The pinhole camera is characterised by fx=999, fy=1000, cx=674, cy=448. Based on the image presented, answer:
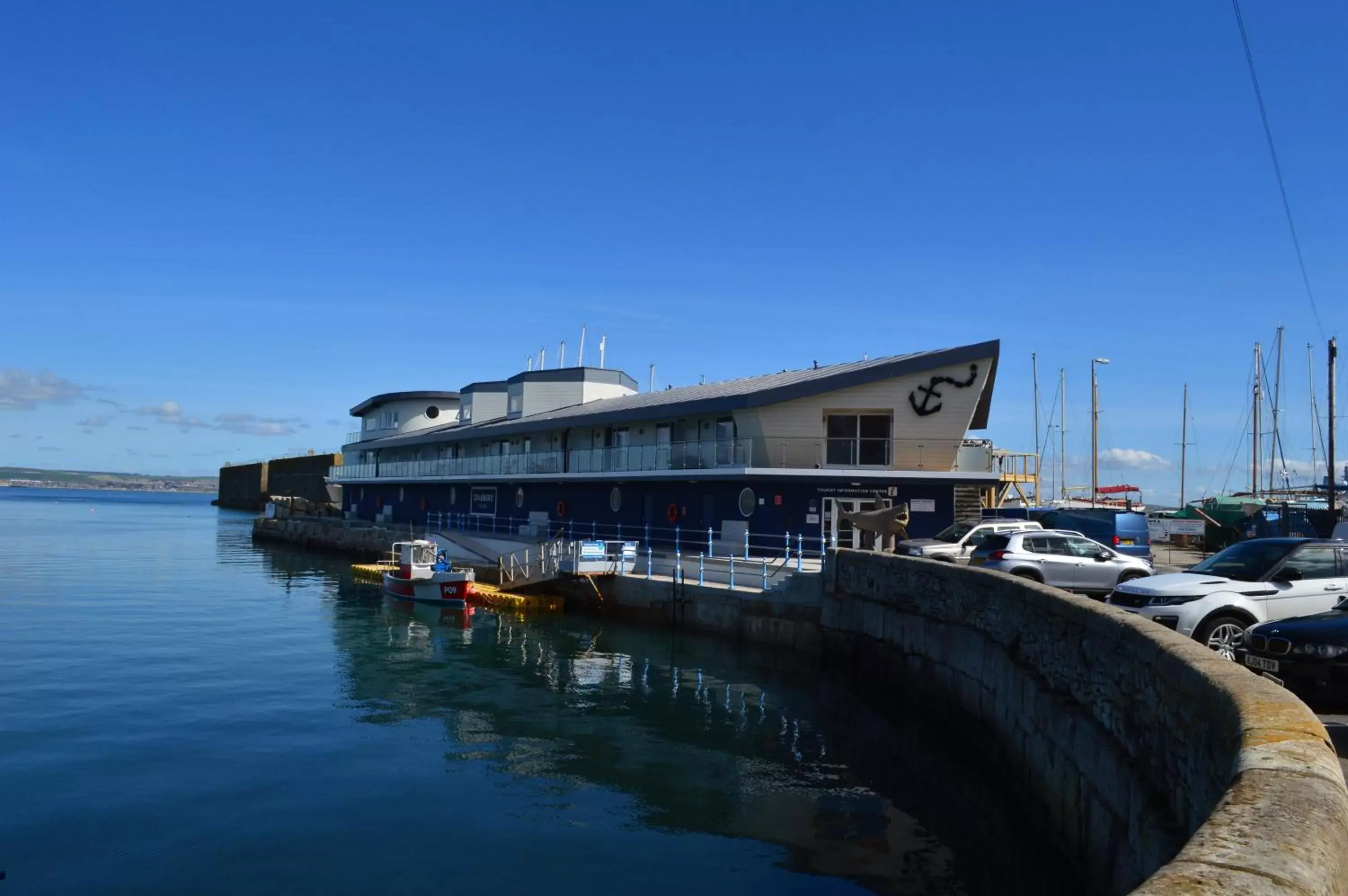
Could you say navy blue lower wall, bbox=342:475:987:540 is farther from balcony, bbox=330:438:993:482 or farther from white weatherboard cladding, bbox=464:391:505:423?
white weatherboard cladding, bbox=464:391:505:423

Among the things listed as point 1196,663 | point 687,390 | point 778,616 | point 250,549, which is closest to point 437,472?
point 687,390

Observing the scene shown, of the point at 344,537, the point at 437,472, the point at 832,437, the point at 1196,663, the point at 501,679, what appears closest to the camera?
the point at 1196,663

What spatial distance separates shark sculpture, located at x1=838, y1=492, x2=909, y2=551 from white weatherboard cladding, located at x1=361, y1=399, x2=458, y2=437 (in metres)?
40.1

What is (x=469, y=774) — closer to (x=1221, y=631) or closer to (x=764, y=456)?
(x=1221, y=631)

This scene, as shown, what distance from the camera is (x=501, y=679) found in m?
22.5

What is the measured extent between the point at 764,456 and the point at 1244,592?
17.1 m

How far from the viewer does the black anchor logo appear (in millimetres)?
30828

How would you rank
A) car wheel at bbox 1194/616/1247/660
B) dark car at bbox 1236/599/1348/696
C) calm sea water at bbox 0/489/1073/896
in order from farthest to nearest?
car wheel at bbox 1194/616/1247/660, dark car at bbox 1236/599/1348/696, calm sea water at bbox 0/489/1073/896

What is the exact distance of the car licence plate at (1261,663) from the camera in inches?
479

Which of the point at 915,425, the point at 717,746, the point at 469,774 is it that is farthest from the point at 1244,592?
the point at 915,425

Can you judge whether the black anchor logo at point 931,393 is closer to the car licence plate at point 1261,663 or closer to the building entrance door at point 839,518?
the building entrance door at point 839,518

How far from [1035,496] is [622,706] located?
47.2 meters

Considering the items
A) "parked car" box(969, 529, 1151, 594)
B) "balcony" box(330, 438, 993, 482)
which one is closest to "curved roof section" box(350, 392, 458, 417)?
"balcony" box(330, 438, 993, 482)

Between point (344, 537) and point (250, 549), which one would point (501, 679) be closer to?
point (344, 537)
